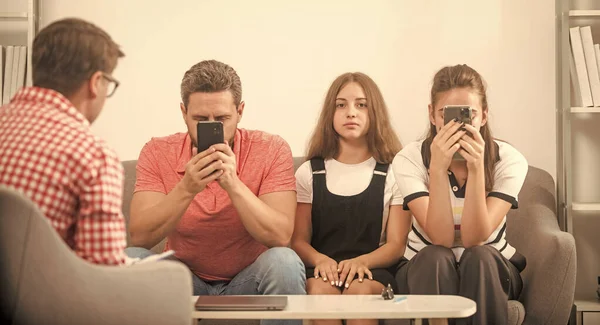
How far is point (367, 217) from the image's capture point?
9.20 feet

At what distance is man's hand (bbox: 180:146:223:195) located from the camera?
2.36 meters

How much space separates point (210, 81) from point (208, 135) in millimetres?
230

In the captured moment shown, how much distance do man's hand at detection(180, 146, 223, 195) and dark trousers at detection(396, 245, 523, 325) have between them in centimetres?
67

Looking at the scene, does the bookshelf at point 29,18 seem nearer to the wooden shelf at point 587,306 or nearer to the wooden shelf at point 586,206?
the wooden shelf at point 586,206

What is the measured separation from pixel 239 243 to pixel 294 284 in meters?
0.35

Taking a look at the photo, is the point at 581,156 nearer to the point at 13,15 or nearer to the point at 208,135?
the point at 208,135

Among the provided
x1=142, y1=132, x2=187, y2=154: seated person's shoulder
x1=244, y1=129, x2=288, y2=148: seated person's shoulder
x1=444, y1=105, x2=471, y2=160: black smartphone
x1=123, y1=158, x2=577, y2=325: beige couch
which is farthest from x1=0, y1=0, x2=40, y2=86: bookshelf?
x1=123, y1=158, x2=577, y2=325: beige couch

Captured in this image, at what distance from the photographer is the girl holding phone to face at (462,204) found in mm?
2391

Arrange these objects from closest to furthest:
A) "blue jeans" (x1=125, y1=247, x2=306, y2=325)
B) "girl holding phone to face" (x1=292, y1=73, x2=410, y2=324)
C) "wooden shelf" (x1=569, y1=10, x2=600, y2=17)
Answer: "blue jeans" (x1=125, y1=247, x2=306, y2=325) → "girl holding phone to face" (x1=292, y1=73, x2=410, y2=324) → "wooden shelf" (x1=569, y1=10, x2=600, y2=17)

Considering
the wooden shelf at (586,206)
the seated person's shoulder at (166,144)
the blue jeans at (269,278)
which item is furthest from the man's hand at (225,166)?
the wooden shelf at (586,206)

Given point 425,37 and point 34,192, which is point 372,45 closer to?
point 425,37

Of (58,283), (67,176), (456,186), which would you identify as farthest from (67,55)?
(456,186)

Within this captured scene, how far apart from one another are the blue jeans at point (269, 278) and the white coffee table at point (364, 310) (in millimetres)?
237

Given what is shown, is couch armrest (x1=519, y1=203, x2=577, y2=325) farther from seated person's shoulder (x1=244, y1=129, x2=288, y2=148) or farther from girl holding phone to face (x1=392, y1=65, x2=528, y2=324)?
seated person's shoulder (x1=244, y1=129, x2=288, y2=148)
